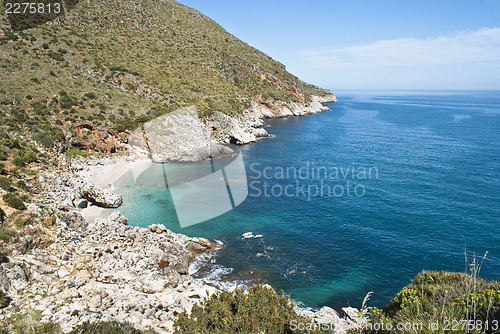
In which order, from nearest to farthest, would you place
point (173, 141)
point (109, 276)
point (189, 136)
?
point (109, 276) → point (173, 141) → point (189, 136)

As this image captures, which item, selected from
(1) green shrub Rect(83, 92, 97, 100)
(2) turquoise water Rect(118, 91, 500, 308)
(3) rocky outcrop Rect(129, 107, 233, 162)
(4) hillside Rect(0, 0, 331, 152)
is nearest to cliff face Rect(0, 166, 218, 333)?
(2) turquoise water Rect(118, 91, 500, 308)

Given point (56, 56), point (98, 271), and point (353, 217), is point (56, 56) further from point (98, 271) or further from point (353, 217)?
point (353, 217)

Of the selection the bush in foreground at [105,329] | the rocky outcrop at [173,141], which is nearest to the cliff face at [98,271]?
the bush in foreground at [105,329]

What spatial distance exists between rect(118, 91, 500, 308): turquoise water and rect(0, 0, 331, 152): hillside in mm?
12188

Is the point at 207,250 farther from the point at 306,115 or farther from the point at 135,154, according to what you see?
the point at 306,115

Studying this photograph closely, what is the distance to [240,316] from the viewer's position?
1102 centimetres

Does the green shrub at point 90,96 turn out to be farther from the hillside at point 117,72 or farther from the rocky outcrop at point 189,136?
the rocky outcrop at point 189,136

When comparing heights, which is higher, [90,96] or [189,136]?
[90,96]

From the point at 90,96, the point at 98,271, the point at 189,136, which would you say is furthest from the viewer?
the point at 189,136

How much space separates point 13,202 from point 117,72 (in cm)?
4127

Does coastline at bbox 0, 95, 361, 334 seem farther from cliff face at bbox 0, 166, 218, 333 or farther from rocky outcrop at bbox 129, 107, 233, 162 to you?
rocky outcrop at bbox 129, 107, 233, 162

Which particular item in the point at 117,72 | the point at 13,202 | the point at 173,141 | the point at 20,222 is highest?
the point at 117,72

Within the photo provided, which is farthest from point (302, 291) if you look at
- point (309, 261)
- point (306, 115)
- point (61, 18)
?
point (306, 115)

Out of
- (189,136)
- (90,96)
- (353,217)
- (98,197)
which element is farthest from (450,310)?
(90,96)
